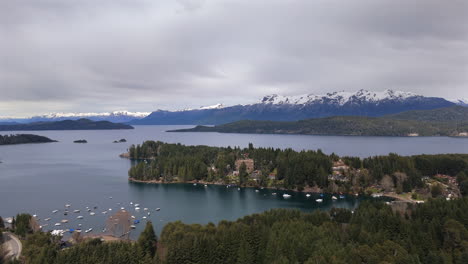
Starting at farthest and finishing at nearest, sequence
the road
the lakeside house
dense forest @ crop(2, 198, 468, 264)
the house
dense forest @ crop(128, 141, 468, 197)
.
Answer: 1. the house
2. the lakeside house
3. dense forest @ crop(128, 141, 468, 197)
4. the road
5. dense forest @ crop(2, 198, 468, 264)

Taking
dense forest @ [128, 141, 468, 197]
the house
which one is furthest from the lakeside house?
dense forest @ [128, 141, 468, 197]

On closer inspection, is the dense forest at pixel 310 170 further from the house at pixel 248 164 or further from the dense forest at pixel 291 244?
the dense forest at pixel 291 244

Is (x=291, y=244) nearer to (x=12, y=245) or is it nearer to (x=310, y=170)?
(x=12, y=245)

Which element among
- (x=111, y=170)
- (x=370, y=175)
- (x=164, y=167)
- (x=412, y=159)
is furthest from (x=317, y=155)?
(x=111, y=170)

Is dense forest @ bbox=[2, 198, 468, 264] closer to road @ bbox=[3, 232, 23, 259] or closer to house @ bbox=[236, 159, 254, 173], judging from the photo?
road @ bbox=[3, 232, 23, 259]

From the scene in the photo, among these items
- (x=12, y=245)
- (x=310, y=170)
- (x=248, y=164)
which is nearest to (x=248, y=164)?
(x=248, y=164)

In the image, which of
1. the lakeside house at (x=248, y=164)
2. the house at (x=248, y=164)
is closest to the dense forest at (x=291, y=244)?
the lakeside house at (x=248, y=164)
